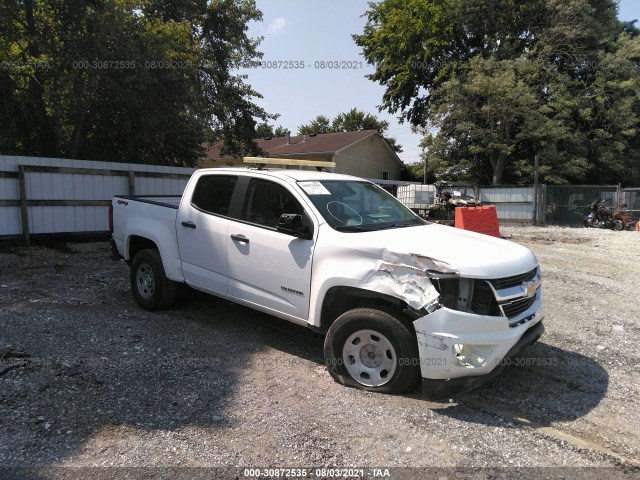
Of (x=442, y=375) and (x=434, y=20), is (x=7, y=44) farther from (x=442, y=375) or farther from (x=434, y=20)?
(x=434, y=20)

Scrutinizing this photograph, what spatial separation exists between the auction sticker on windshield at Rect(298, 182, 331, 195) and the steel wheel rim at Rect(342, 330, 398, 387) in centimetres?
149

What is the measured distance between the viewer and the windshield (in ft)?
14.2

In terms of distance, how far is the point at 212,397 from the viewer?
12.3ft

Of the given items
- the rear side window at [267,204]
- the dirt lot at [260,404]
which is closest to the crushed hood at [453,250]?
the rear side window at [267,204]

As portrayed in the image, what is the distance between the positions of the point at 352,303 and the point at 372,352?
0.46m

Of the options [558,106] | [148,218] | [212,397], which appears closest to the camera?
[212,397]

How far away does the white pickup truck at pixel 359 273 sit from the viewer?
11.4 feet

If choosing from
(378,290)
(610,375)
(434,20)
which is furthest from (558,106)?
(378,290)

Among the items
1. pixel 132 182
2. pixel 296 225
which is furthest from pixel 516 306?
pixel 132 182

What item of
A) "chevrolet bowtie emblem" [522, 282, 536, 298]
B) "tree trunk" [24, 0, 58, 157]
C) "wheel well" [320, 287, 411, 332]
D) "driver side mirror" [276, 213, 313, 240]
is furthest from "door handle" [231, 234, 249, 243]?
"tree trunk" [24, 0, 58, 157]

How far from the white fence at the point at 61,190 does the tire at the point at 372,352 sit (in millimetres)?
8849

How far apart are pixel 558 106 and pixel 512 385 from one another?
69.5 feet

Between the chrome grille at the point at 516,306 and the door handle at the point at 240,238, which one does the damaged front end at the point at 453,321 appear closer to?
the chrome grille at the point at 516,306

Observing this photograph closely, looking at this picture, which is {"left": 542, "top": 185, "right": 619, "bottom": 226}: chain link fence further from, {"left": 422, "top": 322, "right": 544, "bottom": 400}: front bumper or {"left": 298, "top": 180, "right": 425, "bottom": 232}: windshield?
{"left": 422, "top": 322, "right": 544, "bottom": 400}: front bumper
